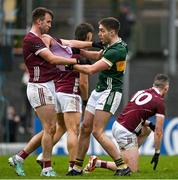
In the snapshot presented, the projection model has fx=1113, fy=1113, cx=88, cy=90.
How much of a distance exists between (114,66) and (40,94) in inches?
46.7

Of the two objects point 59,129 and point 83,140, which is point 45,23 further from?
point 59,129

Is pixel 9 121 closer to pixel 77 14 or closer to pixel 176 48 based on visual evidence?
pixel 77 14

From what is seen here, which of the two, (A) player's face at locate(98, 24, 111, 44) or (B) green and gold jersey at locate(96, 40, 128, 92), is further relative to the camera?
(A) player's face at locate(98, 24, 111, 44)

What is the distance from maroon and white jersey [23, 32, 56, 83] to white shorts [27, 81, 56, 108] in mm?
76

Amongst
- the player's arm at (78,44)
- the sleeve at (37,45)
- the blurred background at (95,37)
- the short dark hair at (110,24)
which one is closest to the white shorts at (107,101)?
the player's arm at (78,44)

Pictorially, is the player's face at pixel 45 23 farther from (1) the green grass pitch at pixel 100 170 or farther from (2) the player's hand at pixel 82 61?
(1) the green grass pitch at pixel 100 170

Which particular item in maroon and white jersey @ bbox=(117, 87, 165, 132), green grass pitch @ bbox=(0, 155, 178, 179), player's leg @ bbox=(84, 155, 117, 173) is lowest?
green grass pitch @ bbox=(0, 155, 178, 179)

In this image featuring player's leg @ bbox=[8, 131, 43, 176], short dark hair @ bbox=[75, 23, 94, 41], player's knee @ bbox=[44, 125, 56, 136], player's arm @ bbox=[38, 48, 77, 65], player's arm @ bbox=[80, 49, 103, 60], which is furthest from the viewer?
short dark hair @ bbox=[75, 23, 94, 41]

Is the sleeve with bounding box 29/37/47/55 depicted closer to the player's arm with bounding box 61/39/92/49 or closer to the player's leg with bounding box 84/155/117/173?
the player's arm with bounding box 61/39/92/49

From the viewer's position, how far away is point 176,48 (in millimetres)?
34000

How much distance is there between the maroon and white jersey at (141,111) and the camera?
17.2 m

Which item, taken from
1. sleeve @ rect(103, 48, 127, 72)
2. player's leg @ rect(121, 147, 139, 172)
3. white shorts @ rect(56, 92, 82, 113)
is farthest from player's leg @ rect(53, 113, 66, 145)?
sleeve @ rect(103, 48, 127, 72)

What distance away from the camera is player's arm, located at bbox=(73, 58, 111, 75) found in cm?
1625

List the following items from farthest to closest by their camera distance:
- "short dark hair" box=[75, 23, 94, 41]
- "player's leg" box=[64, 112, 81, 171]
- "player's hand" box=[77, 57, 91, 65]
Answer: "short dark hair" box=[75, 23, 94, 41]
"player's leg" box=[64, 112, 81, 171]
"player's hand" box=[77, 57, 91, 65]
